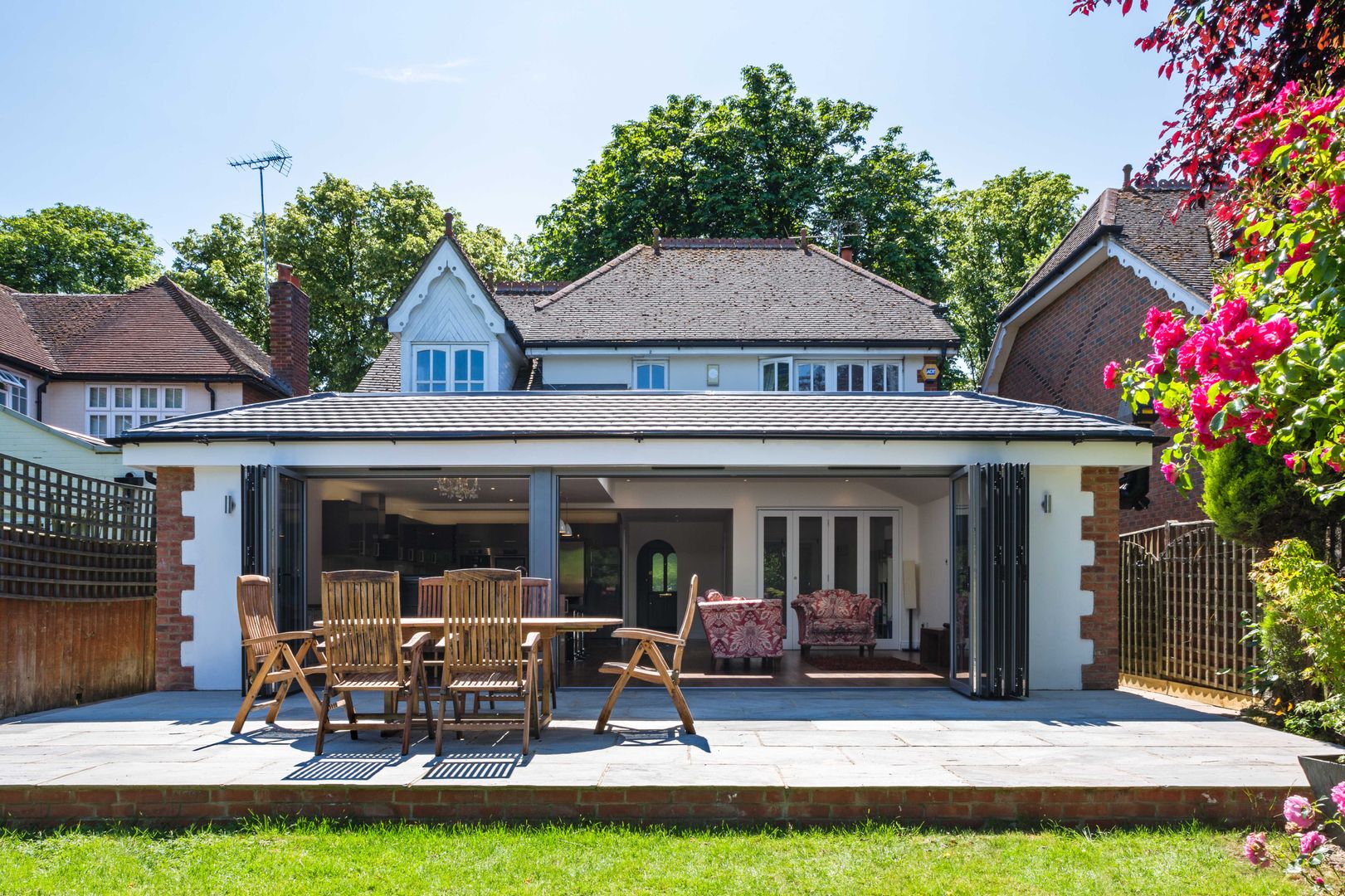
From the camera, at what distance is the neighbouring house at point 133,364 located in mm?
20406

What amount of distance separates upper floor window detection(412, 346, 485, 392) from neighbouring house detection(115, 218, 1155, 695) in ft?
0.11

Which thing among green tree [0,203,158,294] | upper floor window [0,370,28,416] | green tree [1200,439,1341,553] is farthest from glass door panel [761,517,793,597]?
green tree [0,203,158,294]

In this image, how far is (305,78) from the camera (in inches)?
562

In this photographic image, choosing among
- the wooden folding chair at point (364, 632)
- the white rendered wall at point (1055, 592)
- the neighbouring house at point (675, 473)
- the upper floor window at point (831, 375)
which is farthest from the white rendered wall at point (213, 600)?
the upper floor window at point (831, 375)

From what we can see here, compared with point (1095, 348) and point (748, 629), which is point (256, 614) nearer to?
point (748, 629)

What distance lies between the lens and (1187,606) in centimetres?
1029

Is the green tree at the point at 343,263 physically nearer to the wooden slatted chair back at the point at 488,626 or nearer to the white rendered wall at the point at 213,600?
the white rendered wall at the point at 213,600

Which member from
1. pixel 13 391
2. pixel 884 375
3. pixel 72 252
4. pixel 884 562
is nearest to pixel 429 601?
pixel 884 562

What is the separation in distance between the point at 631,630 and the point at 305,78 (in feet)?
34.6

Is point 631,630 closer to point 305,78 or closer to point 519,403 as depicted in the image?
point 519,403

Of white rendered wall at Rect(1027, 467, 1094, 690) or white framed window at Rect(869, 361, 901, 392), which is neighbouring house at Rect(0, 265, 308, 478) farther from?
white rendered wall at Rect(1027, 467, 1094, 690)

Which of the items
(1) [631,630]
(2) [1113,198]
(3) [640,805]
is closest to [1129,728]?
(1) [631,630]

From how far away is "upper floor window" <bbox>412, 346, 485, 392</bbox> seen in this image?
1705cm

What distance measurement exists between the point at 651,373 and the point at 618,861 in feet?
43.9
